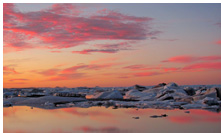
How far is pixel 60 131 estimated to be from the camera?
19.1 feet

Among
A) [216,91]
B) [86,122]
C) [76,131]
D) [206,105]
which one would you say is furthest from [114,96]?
[76,131]

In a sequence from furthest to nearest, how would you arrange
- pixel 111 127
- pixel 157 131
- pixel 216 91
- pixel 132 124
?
1. pixel 216 91
2. pixel 132 124
3. pixel 111 127
4. pixel 157 131

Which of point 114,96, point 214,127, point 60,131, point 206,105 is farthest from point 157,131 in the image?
point 114,96

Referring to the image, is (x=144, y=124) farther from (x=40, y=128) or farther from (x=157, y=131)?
(x=40, y=128)

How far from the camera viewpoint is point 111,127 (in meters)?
6.27

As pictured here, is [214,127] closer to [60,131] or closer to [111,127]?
[111,127]

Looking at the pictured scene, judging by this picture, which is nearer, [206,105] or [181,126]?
[181,126]

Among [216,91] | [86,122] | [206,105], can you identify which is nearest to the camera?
[86,122]

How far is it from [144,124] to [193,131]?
1.32 m

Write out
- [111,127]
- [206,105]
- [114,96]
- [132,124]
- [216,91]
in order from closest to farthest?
[111,127], [132,124], [206,105], [216,91], [114,96]

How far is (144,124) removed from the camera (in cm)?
660

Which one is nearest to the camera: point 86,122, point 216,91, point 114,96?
point 86,122

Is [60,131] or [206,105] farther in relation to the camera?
[206,105]

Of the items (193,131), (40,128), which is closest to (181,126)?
(193,131)
